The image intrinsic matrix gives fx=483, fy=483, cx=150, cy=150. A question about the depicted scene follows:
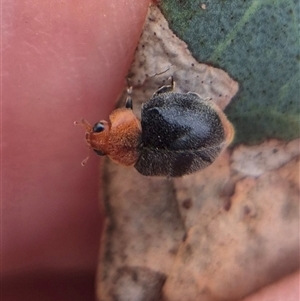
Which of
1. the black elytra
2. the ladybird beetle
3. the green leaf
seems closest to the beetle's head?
the ladybird beetle

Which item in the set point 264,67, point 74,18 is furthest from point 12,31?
point 264,67

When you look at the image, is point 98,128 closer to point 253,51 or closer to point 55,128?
point 55,128

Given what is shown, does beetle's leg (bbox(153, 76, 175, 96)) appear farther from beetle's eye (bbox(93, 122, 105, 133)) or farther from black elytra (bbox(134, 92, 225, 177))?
beetle's eye (bbox(93, 122, 105, 133))

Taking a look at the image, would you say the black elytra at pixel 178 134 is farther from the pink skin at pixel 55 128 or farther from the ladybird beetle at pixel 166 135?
the pink skin at pixel 55 128

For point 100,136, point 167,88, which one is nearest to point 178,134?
point 167,88

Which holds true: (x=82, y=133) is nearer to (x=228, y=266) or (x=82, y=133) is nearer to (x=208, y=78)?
(x=208, y=78)

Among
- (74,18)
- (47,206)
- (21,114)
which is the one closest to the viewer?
(74,18)

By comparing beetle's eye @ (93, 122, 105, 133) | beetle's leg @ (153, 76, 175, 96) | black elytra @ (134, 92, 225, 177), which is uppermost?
beetle's leg @ (153, 76, 175, 96)
